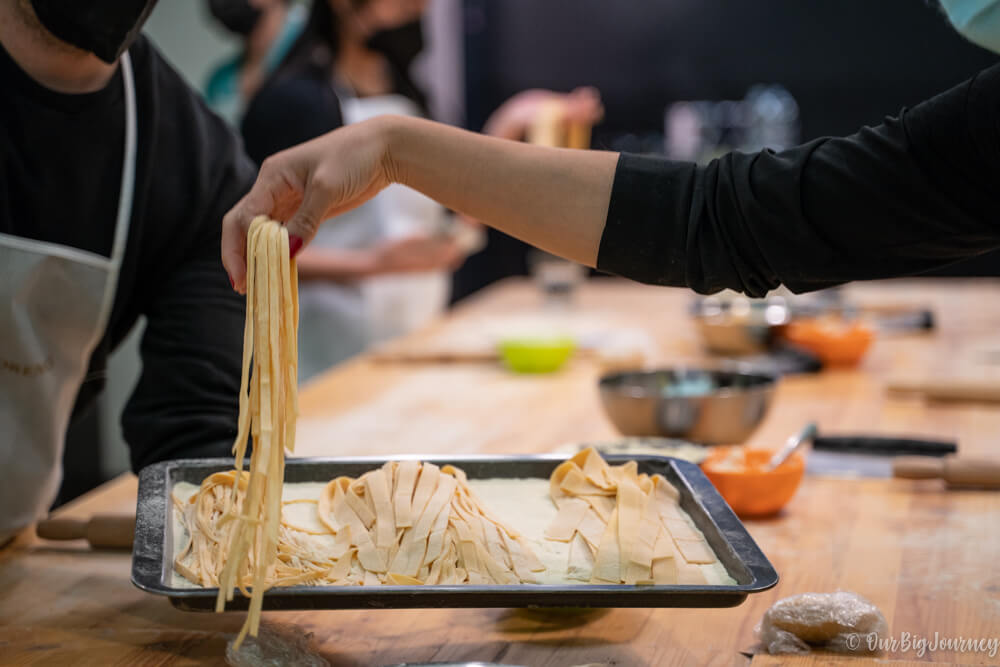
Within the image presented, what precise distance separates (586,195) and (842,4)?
16.5 ft

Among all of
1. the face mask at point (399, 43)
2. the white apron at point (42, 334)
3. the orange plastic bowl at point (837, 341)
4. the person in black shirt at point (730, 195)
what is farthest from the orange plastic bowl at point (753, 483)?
the face mask at point (399, 43)

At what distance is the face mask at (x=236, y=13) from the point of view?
157 inches

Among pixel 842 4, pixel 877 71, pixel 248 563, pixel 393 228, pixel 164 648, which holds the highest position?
pixel 842 4

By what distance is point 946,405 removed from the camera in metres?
2.10

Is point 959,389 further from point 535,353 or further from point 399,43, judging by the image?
point 399,43

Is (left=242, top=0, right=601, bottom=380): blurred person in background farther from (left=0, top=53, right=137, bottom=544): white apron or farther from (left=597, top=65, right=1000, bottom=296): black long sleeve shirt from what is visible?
(left=597, top=65, right=1000, bottom=296): black long sleeve shirt

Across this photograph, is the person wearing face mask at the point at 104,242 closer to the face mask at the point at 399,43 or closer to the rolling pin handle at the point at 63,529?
the rolling pin handle at the point at 63,529

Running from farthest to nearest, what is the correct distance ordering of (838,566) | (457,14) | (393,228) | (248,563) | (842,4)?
(457,14) → (842,4) → (393,228) → (838,566) → (248,563)

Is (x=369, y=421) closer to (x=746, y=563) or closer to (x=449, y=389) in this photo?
(x=449, y=389)

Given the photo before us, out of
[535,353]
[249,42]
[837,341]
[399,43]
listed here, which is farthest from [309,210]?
[249,42]

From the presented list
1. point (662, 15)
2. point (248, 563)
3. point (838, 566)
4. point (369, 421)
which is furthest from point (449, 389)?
point (662, 15)

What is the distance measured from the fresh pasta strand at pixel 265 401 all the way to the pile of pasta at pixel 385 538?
0.02 meters

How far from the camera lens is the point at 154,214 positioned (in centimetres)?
147

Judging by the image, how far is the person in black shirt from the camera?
3.49 ft
